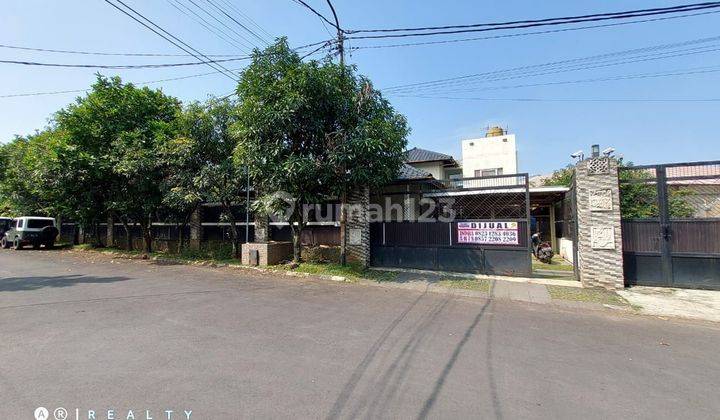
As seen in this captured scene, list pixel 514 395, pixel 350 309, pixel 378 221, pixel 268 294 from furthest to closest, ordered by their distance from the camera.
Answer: pixel 378 221 < pixel 268 294 < pixel 350 309 < pixel 514 395

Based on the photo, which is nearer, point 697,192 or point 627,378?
point 627,378

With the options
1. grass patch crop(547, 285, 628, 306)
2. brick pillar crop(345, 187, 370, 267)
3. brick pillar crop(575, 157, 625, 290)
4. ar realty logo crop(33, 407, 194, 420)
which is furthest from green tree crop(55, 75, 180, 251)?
brick pillar crop(575, 157, 625, 290)

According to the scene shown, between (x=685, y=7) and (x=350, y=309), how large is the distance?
1008cm

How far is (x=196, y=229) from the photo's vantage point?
16406 mm

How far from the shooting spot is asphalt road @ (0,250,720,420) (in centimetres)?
323

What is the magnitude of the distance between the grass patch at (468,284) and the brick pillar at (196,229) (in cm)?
1197

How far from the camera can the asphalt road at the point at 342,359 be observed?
10.6 ft

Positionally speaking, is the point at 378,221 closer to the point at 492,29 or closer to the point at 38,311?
the point at 492,29

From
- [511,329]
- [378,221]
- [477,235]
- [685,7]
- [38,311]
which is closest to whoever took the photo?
[511,329]

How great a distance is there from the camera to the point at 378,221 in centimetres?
1251

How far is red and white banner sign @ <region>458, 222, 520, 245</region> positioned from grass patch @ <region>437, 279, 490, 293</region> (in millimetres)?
1487

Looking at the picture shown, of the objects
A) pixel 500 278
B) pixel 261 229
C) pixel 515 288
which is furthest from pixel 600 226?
pixel 261 229

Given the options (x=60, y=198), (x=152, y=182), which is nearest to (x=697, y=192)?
(x=152, y=182)

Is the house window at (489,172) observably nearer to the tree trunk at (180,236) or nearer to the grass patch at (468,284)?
the grass patch at (468,284)
